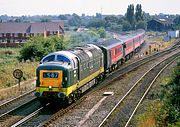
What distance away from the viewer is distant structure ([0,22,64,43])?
117188 mm

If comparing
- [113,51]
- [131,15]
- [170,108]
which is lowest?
A: [170,108]

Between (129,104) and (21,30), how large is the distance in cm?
9607

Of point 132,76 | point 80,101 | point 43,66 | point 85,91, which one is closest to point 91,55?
point 85,91

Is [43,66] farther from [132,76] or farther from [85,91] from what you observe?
[132,76]

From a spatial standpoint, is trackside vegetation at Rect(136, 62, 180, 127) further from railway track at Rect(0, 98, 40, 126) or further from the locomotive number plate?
railway track at Rect(0, 98, 40, 126)

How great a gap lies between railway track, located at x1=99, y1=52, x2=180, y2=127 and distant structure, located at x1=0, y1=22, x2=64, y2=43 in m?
83.2

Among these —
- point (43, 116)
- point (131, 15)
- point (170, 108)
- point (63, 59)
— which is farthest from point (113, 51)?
point (131, 15)

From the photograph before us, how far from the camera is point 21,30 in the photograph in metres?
118

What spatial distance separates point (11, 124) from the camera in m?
20.8

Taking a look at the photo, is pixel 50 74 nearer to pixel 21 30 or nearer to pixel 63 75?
pixel 63 75

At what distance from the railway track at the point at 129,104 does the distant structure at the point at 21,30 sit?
83247mm

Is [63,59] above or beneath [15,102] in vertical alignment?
above

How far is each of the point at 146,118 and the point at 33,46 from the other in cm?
3344

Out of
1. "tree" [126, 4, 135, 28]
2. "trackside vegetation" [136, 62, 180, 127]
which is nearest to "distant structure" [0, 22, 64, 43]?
"tree" [126, 4, 135, 28]
